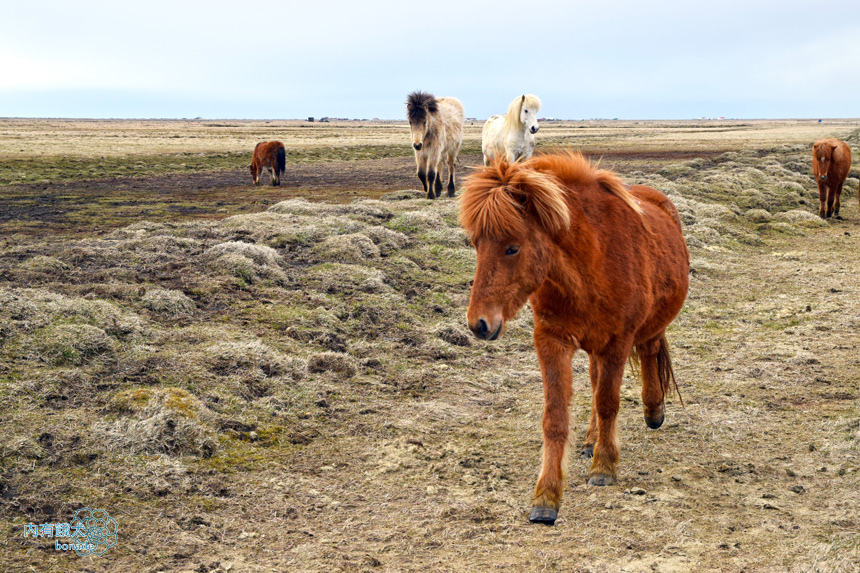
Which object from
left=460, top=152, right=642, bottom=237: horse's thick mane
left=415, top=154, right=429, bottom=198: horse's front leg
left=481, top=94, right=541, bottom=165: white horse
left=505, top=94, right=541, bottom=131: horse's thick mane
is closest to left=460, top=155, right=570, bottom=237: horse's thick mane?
left=460, top=152, right=642, bottom=237: horse's thick mane

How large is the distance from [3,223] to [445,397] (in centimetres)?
1214

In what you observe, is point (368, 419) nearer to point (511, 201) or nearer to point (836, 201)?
point (511, 201)

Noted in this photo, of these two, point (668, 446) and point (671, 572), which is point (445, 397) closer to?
point (668, 446)

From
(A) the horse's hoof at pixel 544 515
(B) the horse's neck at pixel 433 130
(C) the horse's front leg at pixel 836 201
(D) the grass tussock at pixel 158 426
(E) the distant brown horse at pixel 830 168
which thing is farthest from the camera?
(B) the horse's neck at pixel 433 130

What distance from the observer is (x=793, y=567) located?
3.44 m

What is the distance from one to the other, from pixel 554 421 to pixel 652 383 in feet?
4.94

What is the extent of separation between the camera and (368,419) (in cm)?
561

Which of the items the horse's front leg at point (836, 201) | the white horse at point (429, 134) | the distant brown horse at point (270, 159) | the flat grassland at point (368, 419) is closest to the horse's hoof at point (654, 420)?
the flat grassland at point (368, 419)

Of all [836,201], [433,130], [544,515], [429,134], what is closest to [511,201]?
[544,515]

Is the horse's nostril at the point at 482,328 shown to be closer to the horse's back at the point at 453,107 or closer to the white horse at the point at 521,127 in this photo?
the white horse at the point at 521,127

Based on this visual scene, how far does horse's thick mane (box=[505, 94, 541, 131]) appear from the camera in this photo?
1570cm

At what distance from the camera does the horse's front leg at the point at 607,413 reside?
419cm

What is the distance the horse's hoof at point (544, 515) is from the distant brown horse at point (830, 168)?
1538cm

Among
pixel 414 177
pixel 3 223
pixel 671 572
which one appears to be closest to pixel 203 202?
pixel 3 223
